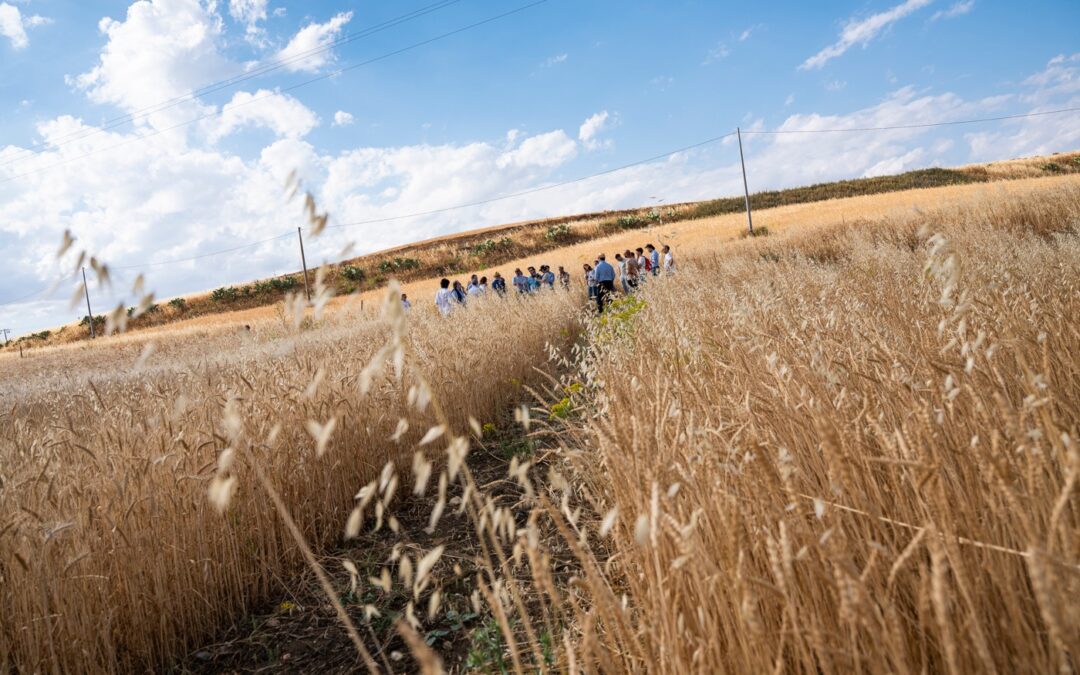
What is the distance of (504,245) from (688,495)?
2067 inches

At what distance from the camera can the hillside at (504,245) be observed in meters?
46.4

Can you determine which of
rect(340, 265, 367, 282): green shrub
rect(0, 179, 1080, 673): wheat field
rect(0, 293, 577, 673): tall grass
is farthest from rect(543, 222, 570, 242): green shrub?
rect(0, 293, 577, 673): tall grass

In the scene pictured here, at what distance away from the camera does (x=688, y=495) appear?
167cm

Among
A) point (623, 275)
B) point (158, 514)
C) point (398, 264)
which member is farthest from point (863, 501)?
point (398, 264)

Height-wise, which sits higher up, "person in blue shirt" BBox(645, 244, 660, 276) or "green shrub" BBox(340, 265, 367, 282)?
"green shrub" BBox(340, 265, 367, 282)

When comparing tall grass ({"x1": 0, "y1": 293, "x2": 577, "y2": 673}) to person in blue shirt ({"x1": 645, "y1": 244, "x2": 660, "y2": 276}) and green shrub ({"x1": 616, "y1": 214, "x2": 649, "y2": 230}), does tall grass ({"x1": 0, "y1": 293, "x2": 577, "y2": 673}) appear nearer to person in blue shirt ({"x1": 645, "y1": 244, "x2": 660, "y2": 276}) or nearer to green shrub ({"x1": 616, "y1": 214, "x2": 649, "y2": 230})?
person in blue shirt ({"x1": 645, "y1": 244, "x2": 660, "y2": 276})

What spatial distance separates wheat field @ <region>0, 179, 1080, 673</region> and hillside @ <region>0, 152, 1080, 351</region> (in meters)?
40.4

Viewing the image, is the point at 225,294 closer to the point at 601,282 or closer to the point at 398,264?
the point at 398,264

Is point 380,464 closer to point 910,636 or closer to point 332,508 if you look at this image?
point 332,508

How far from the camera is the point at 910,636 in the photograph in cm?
119

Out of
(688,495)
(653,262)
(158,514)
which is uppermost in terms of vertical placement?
(653,262)

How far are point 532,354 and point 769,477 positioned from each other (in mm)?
7291

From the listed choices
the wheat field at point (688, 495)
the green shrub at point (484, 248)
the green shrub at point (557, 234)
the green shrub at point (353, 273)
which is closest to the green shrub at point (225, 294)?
the green shrub at point (353, 273)

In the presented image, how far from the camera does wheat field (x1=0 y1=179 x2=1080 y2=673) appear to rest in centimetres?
99
